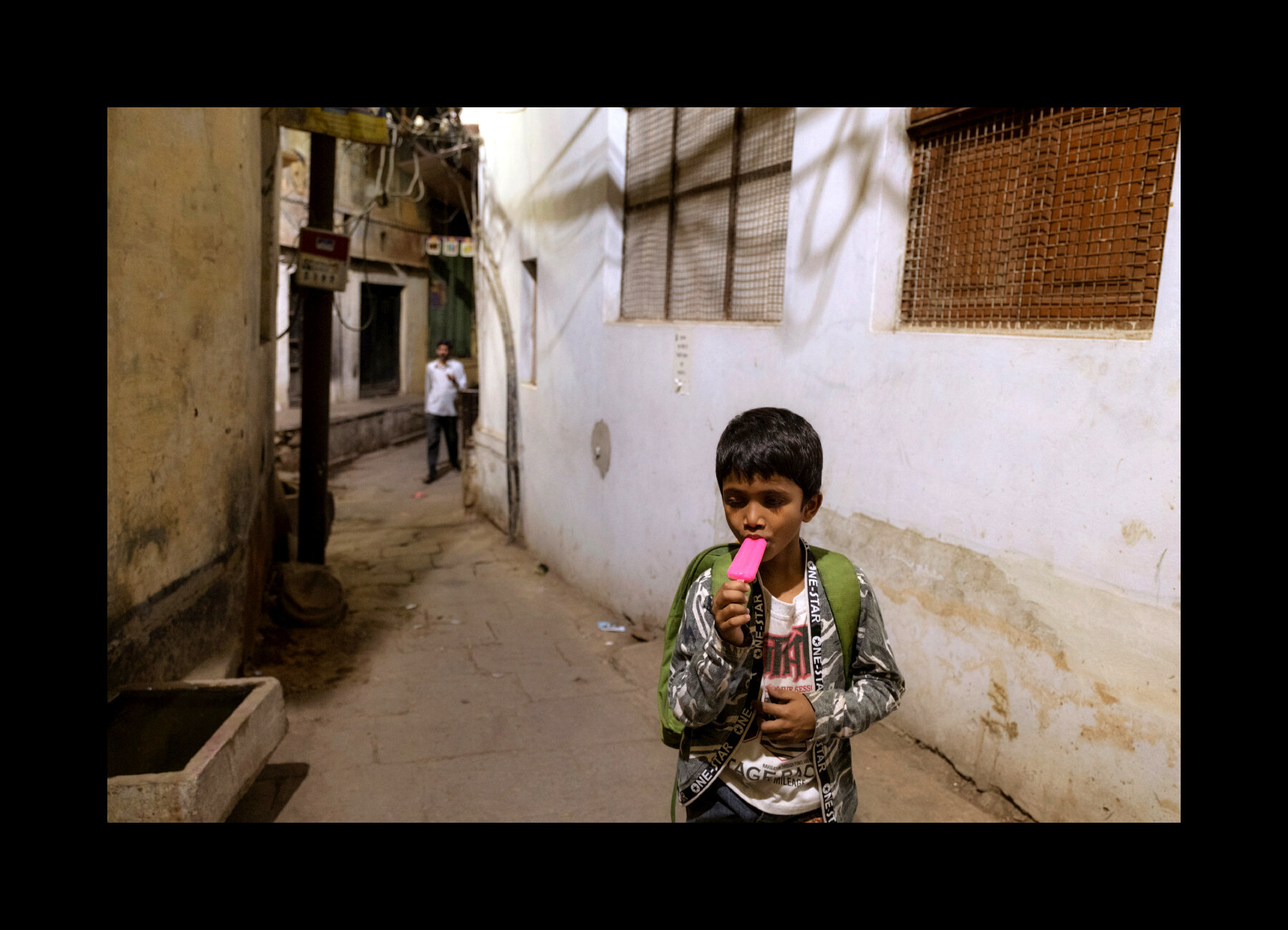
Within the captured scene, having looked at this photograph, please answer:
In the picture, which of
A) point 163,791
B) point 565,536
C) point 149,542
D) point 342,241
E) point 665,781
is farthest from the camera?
point 565,536

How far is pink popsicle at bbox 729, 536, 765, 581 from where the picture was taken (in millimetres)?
1582

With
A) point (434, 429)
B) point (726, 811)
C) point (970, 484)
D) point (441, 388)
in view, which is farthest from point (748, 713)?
point (434, 429)

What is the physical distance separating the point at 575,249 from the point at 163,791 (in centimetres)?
551

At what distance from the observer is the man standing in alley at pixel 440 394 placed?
1245cm

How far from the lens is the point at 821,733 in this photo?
176 cm

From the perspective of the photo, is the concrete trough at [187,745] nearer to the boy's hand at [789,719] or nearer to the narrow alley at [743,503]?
the narrow alley at [743,503]

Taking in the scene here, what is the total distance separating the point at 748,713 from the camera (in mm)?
1834

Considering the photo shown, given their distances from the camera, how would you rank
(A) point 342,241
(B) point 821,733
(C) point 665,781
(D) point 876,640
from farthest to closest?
(A) point 342,241 → (C) point 665,781 → (D) point 876,640 → (B) point 821,733

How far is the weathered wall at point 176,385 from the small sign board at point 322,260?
65.9 inches

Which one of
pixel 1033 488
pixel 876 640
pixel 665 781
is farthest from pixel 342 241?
pixel 876 640

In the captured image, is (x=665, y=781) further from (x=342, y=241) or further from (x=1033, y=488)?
(x=342, y=241)

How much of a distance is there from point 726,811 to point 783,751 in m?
0.18

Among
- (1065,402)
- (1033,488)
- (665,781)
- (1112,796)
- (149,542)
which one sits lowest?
(665,781)

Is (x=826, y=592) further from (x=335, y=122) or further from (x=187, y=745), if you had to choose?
(x=335, y=122)
